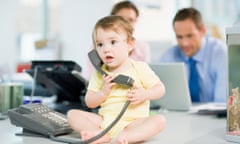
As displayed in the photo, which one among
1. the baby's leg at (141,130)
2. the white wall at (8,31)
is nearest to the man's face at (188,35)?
the baby's leg at (141,130)

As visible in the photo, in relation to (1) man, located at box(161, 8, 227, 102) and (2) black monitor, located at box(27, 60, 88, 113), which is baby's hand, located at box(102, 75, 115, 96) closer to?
(2) black monitor, located at box(27, 60, 88, 113)

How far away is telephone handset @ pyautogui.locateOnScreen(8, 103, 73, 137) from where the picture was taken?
1.13m

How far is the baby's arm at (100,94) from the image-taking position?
1.07 metres

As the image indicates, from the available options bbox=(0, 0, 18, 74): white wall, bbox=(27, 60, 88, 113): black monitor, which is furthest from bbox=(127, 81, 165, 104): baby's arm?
bbox=(0, 0, 18, 74): white wall

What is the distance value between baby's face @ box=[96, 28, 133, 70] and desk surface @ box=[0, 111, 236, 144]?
0.79ft

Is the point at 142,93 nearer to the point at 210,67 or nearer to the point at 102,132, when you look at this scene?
the point at 102,132

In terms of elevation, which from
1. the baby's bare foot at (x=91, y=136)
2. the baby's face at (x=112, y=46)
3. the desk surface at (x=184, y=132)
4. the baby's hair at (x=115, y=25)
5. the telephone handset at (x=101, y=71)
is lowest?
the desk surface at (x=184, y=132)

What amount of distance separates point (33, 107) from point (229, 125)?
0.58 meters

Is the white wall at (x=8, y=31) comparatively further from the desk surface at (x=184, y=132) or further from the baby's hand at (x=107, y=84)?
the baby's hand at (x=107, y=84)

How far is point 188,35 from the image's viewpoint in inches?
86.3

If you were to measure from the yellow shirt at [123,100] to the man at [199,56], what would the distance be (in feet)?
→ 3.57

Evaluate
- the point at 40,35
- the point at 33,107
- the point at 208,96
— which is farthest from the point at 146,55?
the point at 40,35

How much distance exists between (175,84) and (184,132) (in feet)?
1.66

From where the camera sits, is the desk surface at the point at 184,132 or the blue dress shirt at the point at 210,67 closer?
the desk surface at the point at 184,132
